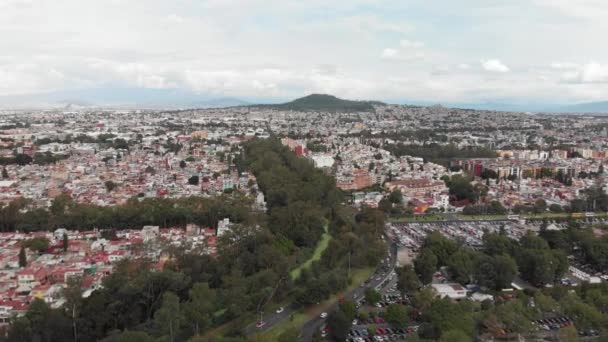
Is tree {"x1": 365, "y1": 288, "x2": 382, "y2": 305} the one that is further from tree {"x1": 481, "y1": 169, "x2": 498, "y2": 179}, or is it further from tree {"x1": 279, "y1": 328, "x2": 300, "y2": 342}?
tree {"x1": 481, "y1": 169, "x2": 498, "y2": 179}

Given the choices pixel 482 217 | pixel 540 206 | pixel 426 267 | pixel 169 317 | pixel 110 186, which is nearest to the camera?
pixel 169 317

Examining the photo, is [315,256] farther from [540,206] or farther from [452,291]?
[540,206]

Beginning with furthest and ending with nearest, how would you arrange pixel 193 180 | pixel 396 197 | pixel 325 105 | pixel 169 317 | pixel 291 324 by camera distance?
1. pixel 325 105
2. pixel 193 180
3. pixel 396 197
4. pixel 291 324
5. pixel 169 317

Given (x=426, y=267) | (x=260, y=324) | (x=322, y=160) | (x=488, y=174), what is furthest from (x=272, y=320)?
(x=322, y=160)

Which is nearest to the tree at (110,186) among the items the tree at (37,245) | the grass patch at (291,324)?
the tree at (37,245)

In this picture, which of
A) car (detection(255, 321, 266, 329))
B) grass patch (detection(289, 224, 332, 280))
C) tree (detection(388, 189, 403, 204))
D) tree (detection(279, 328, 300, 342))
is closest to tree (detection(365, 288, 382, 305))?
grass patch (detection(289, 224, 332, 280))

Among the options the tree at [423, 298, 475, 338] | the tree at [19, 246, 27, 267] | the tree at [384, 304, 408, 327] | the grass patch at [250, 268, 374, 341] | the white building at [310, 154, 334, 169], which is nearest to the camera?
the tree at [423, 298, 475, 338]
